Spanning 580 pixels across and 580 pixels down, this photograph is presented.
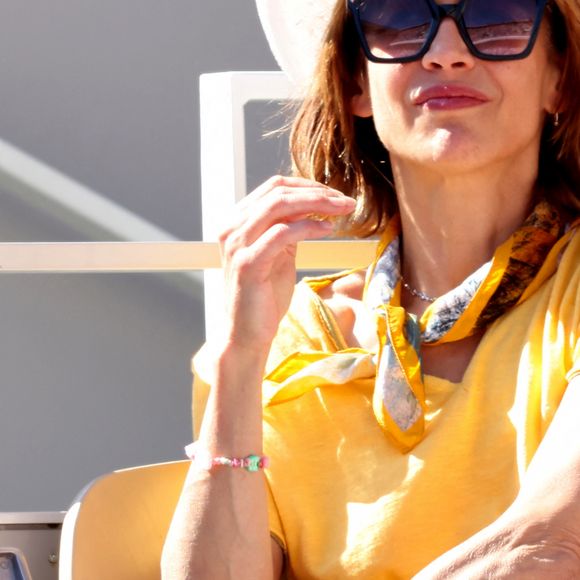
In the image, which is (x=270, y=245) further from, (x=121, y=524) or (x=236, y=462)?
(x=121, y=524)

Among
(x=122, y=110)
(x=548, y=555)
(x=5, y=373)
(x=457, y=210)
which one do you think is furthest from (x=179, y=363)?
(x=548, y=555)

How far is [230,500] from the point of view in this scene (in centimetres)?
197

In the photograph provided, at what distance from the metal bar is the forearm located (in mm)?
450

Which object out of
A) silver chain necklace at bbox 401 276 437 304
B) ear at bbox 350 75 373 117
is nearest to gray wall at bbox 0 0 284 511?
ear at bbox 350 75 373 117

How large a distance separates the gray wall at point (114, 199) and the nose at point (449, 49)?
2349 millimetres

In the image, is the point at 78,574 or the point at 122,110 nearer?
the point at 78,574

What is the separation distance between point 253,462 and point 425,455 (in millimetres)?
236

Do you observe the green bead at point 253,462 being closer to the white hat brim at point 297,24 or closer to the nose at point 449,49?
the nose at point 449,49

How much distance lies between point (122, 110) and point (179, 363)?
799 mm

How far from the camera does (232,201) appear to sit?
3119 millimetres

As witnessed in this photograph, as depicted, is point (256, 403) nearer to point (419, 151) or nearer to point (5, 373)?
point (419, 151)

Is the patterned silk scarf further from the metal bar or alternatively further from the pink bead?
the metal bar

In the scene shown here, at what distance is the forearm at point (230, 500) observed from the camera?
197 centimetres

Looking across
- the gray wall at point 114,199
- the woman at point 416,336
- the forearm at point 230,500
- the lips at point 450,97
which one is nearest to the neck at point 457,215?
the woman at point 416,336
